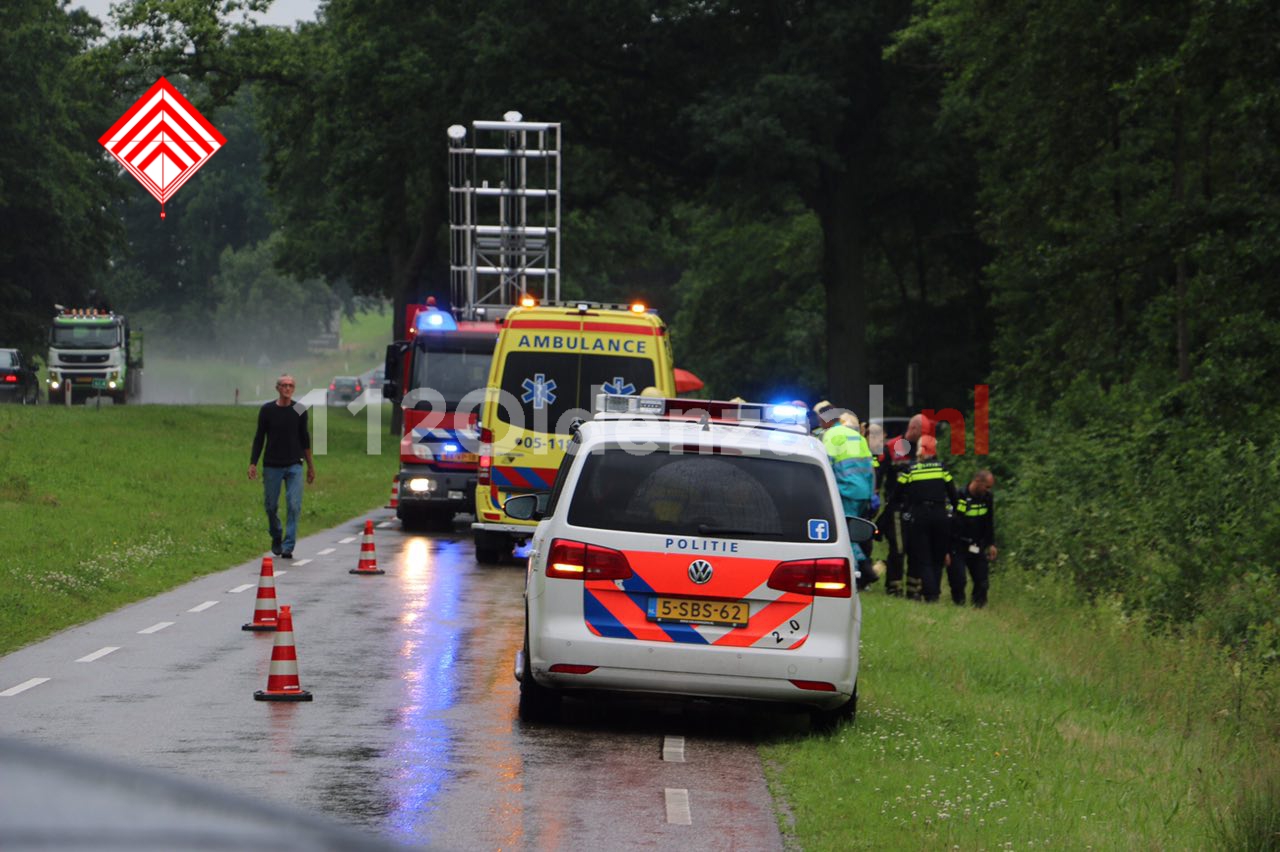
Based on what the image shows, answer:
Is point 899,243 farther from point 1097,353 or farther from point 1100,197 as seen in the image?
point 1097,353

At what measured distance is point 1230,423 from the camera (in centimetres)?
2367

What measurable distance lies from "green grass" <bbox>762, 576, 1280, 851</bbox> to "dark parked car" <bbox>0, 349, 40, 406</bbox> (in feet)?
151

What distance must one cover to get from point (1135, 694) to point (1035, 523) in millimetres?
12236

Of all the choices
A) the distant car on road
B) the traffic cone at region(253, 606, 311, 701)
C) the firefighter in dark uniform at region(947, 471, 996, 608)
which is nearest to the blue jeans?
the firefighter in dark uniform at region(947, 471, 996, 608)

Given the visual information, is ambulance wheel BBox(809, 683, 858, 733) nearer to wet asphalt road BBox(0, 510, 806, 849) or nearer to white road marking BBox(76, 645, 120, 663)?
wet asphalt road BBox(0, 510, 806, 849)

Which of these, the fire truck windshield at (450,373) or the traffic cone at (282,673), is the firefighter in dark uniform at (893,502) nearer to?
the fire truck windshield at (450,373)

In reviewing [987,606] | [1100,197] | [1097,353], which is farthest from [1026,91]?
[987,606]

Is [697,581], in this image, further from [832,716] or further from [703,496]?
[832,716]

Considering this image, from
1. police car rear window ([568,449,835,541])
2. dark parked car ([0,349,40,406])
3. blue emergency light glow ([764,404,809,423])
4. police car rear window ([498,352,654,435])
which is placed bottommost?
police car rear window ([568,449,835,541])

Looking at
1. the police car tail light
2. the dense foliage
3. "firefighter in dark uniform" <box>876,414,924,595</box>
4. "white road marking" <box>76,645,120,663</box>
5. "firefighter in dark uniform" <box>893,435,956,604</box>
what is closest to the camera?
the police car tail light

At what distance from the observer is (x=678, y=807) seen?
337 inches

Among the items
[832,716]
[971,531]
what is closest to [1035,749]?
[832,716]

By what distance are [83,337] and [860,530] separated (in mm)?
51024

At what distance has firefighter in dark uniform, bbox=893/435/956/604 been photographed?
738 inches
